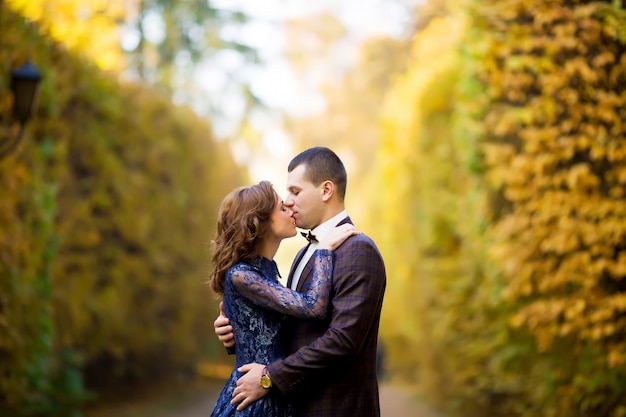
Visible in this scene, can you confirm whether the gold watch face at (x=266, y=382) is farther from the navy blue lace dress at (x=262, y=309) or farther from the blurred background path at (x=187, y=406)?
the blurred background path at (x=187, y=406)

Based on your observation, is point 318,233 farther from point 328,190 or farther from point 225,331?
point 225,331

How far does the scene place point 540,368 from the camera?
873 cm

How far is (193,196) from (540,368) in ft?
36.9

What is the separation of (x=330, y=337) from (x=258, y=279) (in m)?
0.43

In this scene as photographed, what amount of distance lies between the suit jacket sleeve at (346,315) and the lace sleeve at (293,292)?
0.17 feet

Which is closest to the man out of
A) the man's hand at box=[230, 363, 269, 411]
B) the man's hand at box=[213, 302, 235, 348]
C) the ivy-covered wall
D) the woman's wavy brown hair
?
the man's hand at box=[230, 363, 269, 411]

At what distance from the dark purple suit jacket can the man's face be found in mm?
Answer: 250

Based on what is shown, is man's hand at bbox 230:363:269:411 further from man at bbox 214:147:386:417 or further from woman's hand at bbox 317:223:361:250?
woman's hand at bbox 317:223:361:250

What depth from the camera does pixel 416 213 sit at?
15.1 metres

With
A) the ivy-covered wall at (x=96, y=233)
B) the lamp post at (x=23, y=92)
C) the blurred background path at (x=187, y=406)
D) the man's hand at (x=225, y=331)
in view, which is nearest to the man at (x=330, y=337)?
the man's hand at (x=225, y=331)

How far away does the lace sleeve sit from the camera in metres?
3.82

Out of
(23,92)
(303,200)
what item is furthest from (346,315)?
(23,92)

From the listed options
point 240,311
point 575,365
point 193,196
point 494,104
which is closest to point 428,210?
point 494,104

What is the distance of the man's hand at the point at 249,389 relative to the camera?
3.85 meters
